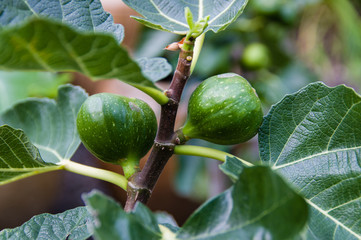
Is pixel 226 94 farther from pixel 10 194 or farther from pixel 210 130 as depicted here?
pixel 10 194

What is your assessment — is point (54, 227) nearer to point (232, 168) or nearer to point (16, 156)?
point (16, 156)

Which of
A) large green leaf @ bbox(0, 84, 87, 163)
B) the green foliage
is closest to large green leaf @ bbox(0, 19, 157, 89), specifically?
the green foliage

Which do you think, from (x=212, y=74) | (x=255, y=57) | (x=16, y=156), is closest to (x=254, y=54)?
(x=255, y=57)

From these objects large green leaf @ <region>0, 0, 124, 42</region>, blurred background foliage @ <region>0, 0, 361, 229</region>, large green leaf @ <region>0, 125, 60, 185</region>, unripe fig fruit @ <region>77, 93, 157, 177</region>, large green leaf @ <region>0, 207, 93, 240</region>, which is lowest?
blurred background foliage @ <region>0, 0, 361, 229</region>

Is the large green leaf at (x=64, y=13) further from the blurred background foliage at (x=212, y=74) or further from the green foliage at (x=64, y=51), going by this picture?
the blurred background foliage at (x=212, y=74)

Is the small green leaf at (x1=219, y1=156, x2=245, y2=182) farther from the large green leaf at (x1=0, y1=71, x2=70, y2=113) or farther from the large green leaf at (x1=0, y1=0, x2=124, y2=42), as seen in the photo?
the large green leaf at (x1=0, y1=71, x2=70, y2=113)

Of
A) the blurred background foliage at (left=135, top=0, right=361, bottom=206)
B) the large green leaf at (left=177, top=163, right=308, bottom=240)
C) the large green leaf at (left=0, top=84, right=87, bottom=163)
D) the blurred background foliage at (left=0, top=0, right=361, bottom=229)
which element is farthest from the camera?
the blurred background foliage at (left=135, top=0, right=361, bottom=206)
